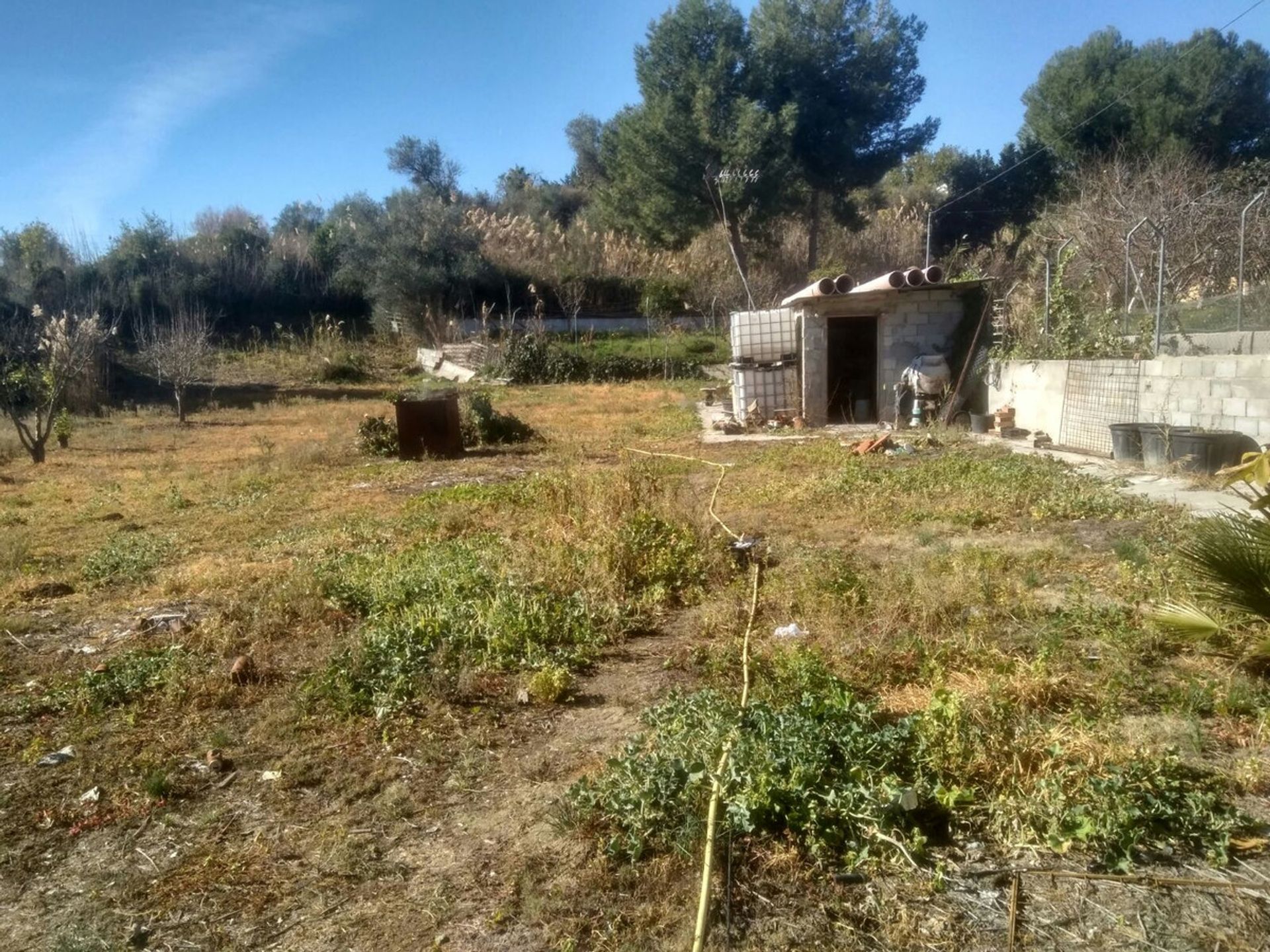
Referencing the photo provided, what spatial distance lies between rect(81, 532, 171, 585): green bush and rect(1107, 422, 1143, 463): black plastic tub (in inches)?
395

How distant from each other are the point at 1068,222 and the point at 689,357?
10.8 meters

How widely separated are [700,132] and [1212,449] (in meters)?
19.7

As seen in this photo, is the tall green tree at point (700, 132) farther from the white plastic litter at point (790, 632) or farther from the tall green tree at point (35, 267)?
the white plastic litter at point (790, 632)

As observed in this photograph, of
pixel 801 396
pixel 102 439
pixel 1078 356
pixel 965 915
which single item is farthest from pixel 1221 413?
pixel 102 439

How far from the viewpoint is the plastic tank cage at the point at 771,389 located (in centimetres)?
1655

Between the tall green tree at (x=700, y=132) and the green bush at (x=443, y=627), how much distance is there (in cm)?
2166

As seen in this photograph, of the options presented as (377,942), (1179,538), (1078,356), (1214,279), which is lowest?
(377,942)

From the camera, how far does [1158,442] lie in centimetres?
1022

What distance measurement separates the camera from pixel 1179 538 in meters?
6.71

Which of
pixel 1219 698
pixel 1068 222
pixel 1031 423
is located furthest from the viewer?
pixel 1068 222

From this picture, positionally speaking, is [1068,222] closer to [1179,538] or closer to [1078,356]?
[1078,356]

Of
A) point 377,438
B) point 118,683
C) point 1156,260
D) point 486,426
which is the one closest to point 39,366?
point 377,438

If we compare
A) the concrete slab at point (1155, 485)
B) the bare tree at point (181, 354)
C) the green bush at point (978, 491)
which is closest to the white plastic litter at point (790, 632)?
the green bush at point (978, 491)

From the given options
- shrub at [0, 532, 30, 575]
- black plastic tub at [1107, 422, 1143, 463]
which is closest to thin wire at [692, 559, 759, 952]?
shrub at [0, 532, 30, 575]
